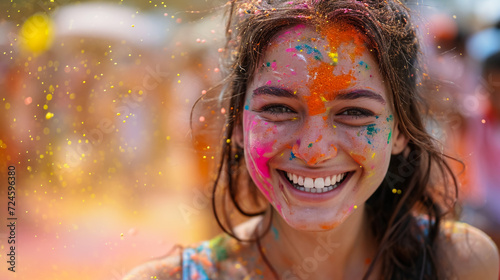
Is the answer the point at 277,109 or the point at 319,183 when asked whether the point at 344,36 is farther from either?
the point at 319,183

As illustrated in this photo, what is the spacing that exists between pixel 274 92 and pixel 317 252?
1.89ft

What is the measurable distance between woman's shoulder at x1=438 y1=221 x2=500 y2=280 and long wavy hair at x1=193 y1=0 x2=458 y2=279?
4 centimetres

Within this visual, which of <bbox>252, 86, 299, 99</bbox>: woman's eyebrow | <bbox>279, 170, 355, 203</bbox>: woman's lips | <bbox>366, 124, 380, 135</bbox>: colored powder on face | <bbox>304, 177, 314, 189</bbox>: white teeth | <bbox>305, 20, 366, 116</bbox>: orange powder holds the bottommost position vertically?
<bbox>279, 170, 355, 203</bbox>: woman's lips

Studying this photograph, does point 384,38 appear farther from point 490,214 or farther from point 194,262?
point 490,214

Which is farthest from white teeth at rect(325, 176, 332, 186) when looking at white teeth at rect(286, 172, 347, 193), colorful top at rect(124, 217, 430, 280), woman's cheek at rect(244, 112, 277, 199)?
colorful top at rect(124, 217, 430, 280)

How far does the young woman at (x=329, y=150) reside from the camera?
1269mm

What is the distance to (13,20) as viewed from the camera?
64.7 inches

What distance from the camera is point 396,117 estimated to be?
4.63 ft

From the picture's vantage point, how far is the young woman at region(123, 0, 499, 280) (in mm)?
1269

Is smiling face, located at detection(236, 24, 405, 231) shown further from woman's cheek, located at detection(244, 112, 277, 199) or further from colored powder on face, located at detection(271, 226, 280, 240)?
colored powder on face, located at detection(271, 226, 280, 240)

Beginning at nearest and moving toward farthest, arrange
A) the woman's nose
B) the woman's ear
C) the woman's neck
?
the woman's nose → the woman's ear → the woman's neck

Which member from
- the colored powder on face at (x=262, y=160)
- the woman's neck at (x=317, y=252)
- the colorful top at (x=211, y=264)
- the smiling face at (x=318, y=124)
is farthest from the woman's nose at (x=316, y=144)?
the colorful top at (x=211, y=264)

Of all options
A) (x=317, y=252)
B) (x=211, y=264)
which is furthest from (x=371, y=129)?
(x=211, y=264)

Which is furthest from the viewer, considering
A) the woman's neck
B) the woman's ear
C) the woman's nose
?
the woman's neck
